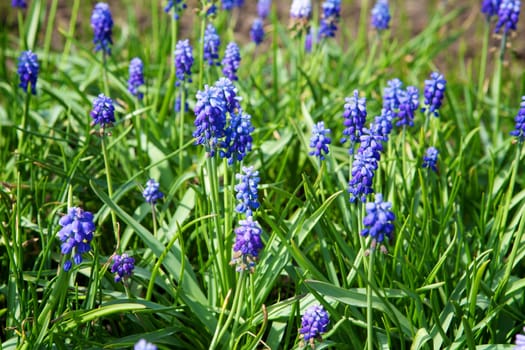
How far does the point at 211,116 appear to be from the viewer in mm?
3477

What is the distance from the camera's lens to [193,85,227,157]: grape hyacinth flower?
3469mm

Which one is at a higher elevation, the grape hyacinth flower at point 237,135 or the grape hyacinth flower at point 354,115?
the grape hyacinth flower at point 354,115

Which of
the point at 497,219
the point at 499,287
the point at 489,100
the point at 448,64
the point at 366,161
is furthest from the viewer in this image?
the point at 448,64

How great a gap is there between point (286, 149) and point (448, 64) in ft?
13.6

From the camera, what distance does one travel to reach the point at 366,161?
352 centimetres

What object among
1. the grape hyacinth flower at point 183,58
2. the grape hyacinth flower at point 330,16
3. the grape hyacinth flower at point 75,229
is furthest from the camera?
the grape hyacinth flower at point 330,16

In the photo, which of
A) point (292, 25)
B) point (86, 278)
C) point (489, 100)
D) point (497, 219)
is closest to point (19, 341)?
point (86, 278)

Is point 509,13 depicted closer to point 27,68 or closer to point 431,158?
point 431,158

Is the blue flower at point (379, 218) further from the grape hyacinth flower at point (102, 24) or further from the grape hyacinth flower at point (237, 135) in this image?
the grape hyacinth flower at point (102, 24)

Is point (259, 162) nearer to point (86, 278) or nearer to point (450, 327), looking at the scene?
point (86, 278)

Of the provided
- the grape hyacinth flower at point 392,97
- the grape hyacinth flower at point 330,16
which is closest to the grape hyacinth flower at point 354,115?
the grape hyacinth flower at point 392,97

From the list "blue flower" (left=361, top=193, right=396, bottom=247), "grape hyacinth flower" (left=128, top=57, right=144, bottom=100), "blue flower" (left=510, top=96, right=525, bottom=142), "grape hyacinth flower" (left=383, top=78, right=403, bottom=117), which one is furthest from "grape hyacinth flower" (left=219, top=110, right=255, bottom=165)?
"grape hyacinth flower" (left=128, top=57, right=144, bottom=100)

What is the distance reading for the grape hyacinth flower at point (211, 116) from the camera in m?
3.47

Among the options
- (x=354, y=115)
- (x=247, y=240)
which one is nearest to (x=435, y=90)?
(x=354, y=115)
